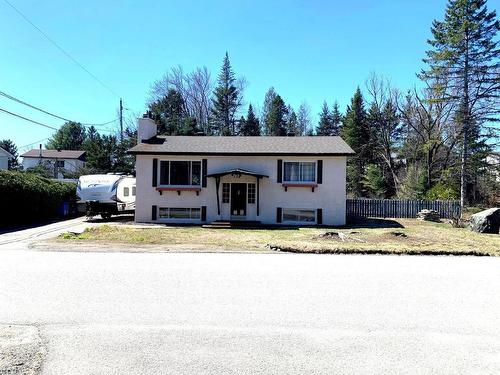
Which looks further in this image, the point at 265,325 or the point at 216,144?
the point at 216,144

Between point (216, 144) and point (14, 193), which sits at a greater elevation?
point (216, 144)

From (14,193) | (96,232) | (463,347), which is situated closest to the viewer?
(463,347)

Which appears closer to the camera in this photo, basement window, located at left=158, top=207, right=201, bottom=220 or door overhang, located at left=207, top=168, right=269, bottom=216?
door overhang, located at left=207, top=168, right=269, bottom=216

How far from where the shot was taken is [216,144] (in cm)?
2248

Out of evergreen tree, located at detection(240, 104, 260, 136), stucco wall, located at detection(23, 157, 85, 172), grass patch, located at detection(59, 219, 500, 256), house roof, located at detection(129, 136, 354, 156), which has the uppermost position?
evergreen tree, located at detection(240, 104, 260, 136)

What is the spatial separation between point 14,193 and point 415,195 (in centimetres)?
2900

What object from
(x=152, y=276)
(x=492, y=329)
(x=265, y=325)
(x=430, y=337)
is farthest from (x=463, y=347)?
(x=152, y=276)

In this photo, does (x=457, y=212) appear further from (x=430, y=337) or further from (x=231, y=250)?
(x=430, y=337)

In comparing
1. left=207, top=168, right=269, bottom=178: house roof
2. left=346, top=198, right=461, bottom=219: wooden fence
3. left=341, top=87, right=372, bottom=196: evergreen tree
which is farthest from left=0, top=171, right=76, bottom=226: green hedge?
left=341, top=87, right=372, bottom=196: evergreen tree

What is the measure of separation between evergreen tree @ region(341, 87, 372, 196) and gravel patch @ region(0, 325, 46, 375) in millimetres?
45879

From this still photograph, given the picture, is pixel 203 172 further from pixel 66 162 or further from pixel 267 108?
pixel 66 162

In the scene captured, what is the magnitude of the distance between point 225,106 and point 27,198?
3531 centimetres

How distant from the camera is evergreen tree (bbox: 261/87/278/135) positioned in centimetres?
5781

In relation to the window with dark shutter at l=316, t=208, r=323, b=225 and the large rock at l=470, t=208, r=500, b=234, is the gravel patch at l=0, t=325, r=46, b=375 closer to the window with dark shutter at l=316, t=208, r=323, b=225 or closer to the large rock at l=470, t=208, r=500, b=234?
the window with dark shutter at l=316, t=208, r=323, b=225
